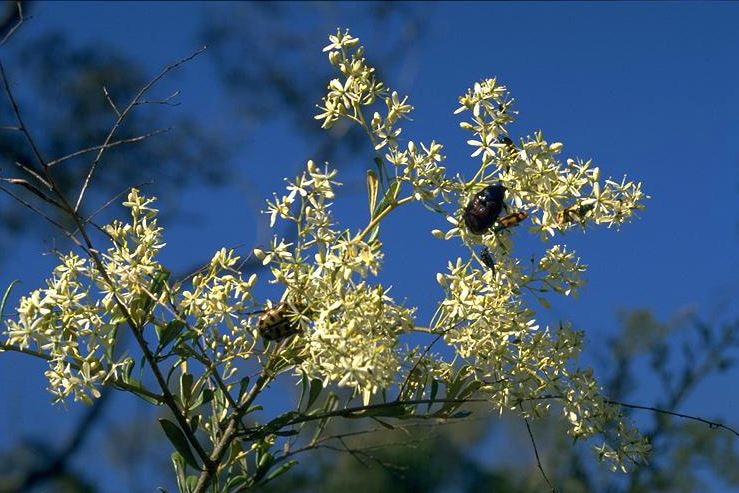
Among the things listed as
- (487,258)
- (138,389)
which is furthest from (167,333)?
(487,258)

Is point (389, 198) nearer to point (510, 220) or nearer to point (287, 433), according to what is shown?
point (510, 220)

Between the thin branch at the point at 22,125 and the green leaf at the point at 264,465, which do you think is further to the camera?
the green leaf at the point at 264,465

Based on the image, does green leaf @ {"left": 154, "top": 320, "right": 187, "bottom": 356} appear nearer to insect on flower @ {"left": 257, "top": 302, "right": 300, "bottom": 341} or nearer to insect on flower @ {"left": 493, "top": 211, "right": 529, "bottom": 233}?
insect on flower @ {"left": 257, "top": 302, "right": 300, "bottom": 341}

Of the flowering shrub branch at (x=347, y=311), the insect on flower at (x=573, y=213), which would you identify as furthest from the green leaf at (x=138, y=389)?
the insect on flower at (x=573, y=213)

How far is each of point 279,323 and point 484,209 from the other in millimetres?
239

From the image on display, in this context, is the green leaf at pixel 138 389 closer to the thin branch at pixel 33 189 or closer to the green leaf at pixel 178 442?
the green leaf at pixel 178 442

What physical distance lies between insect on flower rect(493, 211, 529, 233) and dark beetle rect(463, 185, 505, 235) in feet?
0.07

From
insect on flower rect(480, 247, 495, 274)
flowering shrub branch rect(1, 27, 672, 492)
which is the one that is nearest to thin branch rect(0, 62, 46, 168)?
flowering shrub branch rect(1, 27, 672, 492)

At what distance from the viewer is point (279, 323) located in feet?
3.22

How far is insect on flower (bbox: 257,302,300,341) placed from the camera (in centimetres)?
98

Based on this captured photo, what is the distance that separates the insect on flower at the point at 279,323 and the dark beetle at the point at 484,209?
8.3 inches

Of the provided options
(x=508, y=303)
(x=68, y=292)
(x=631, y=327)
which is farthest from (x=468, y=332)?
(x=631, y=327)

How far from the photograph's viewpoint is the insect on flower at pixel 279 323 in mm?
978

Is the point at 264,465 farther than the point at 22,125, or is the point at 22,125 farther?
the point at 264,465
